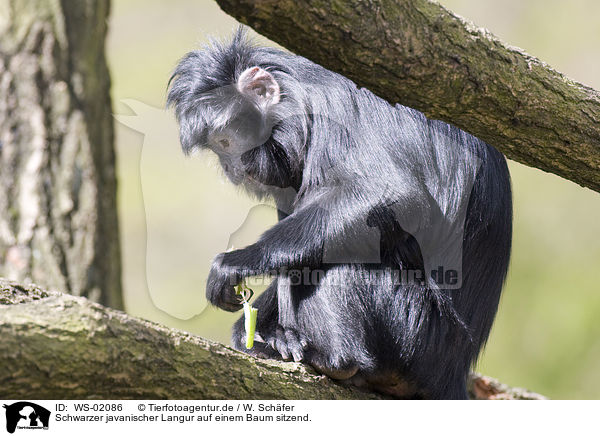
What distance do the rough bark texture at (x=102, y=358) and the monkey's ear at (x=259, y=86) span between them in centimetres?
164

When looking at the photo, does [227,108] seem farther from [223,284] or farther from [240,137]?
[223,284]

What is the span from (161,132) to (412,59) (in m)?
2.54

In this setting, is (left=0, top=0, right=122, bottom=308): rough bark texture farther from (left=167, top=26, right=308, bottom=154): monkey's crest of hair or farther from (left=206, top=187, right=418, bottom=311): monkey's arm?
(left=206, top=187, right=418, bottom=311): monkey's arm

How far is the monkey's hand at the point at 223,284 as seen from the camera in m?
3.56

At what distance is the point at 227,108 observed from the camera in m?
3.88

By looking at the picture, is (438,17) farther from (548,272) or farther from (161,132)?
(548,272)

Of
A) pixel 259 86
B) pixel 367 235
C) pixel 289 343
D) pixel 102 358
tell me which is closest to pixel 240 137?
pixel 259 86

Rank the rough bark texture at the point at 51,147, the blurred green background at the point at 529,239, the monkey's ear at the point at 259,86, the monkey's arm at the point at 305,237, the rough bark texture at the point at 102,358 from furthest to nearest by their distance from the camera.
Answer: the blurred green background at the point at 529,239 < the rough bark texture at the point at 51,147 < the monkey's ear at the point at 259,86 < the monkey's arm at the point at 305,237 < the rough bark texture at the point at 102,358

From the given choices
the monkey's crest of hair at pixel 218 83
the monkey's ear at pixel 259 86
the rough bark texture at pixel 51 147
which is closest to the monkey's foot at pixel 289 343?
the monkey's crest of hair at pixel 218 83

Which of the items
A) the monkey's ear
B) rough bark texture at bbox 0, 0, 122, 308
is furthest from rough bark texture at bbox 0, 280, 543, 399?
rough bark texture at bbox 0, 0, 122, 308

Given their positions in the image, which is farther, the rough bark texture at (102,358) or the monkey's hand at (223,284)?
the monkey's hand at (223,284)
